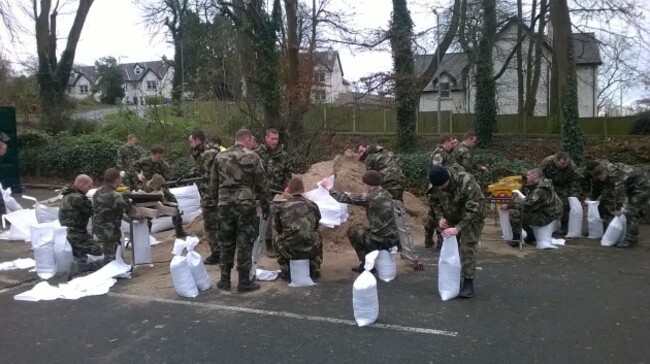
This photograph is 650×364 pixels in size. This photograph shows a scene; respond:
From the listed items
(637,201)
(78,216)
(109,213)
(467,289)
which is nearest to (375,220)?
(467,289)

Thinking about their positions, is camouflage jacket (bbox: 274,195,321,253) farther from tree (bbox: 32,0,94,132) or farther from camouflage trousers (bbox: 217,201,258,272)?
tree (bbox: 32,0,94,132)

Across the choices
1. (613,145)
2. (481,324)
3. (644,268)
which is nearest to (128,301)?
(481,324)

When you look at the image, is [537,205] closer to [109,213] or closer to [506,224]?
[506,224]

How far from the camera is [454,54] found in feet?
73.5

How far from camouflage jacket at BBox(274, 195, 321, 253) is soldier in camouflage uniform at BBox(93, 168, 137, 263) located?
2112 mm

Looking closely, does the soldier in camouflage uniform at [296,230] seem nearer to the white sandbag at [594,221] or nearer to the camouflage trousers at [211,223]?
the camouflage trousers at [211,223]

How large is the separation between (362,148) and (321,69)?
32.0ft

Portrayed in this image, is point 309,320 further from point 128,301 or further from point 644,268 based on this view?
point 644,268

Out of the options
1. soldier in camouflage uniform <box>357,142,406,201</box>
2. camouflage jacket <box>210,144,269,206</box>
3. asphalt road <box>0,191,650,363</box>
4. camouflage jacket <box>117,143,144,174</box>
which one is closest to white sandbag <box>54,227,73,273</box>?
asphalt road <box>0,191,650,363</box>

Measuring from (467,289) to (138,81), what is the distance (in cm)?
3187

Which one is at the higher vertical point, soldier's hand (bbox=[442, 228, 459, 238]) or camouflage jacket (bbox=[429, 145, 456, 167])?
camouflage jacket (bbox=[429, 145, 456, 167])

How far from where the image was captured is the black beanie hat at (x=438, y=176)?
6266 millimetres

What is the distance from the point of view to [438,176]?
20.6 feet

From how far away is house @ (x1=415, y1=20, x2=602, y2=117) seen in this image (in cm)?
2225
